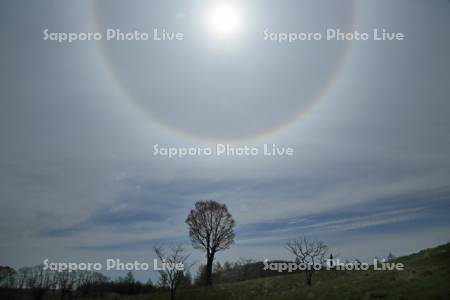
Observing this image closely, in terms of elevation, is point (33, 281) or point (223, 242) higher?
point (223, 242)

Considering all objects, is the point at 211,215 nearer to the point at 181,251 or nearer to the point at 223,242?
the point at 223,242

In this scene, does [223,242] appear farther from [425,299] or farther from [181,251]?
[425,299]

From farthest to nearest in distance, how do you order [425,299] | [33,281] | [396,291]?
[33,281], [396,291], [425,299]

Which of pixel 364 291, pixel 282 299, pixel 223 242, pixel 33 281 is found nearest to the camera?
pixel 364 291

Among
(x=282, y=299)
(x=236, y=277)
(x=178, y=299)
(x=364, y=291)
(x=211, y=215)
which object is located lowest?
(x=236, y=277)

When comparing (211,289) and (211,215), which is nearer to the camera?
(211,289)

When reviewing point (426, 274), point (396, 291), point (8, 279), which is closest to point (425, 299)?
point (396, 291)

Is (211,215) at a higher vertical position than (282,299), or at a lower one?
higher

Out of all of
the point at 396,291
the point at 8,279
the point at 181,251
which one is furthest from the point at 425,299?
the point at 8,279

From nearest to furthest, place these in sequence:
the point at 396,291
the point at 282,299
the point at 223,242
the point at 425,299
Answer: the point at 425,299 < the point at 396,291 < the point at 282,299 < the point at 223,242

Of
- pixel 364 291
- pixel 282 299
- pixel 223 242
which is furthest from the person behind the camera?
pixel 223 242
